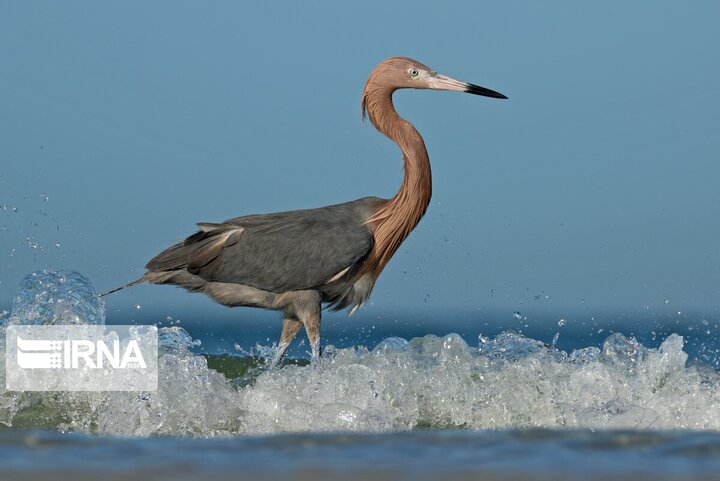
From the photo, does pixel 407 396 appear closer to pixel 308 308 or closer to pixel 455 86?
pixel 308 308

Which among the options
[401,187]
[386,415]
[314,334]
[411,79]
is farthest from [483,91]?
[386,415]

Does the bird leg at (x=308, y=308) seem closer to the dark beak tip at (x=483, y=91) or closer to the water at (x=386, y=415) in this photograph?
the water at (x=386, y=415)

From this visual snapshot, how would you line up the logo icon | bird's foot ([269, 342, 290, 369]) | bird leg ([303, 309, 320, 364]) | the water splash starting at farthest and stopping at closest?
the water splash, bird's foot ([269, 342, 290, 369]), bird leg ([303, 309, 320, 364]), the logo icon

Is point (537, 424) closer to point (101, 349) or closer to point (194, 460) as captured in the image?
point (194, 460)

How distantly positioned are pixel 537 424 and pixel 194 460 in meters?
3.08

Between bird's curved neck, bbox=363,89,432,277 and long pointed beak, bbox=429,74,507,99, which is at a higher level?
long pointed beak, bbox=429,74,507,99

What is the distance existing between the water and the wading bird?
0.49 m

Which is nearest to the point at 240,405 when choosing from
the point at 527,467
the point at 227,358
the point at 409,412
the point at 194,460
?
the point at 409,412

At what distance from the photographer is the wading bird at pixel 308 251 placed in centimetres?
800

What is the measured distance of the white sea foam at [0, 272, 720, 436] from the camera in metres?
6.59

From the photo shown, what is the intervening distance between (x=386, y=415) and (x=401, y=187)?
2467 millimetres

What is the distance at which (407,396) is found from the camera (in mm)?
7207

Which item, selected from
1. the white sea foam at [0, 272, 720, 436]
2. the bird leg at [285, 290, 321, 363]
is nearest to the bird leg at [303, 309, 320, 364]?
the bird leg at [285, 290, 321, 363]

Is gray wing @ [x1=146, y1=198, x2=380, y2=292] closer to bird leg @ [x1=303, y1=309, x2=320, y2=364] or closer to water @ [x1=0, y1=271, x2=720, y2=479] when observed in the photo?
bird leg @ [x1=303, y1=309, x2=320, y2=364]
